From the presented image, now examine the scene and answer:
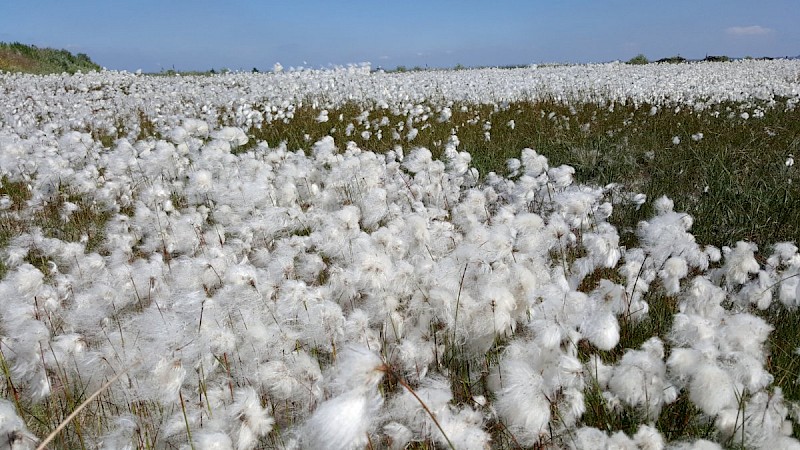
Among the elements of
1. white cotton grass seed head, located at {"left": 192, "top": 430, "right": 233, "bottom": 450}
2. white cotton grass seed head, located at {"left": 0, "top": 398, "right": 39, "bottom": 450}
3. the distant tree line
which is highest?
the distant tree line

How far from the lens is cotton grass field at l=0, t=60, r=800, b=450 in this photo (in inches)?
90.7

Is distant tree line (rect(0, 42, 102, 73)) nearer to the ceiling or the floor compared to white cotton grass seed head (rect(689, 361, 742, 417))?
nearer to the ceiling

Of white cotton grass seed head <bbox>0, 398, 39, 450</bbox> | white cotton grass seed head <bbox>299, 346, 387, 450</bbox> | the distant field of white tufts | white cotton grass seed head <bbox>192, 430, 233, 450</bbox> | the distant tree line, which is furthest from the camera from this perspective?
the distant tree line

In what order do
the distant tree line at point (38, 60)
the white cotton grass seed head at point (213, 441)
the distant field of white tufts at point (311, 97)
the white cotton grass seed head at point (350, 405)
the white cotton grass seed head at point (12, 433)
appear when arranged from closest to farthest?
the white cotton grass seed head at point (350, 405) < the white cotton grass seed head at point (12, 433) < the white cotton grass seed head at point (213, 441) < the distant field of white tufts at point (311, 97) < the distant tree line at point (38, 60)

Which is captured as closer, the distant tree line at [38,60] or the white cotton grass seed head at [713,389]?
the white cotton grass seed head at [713,389]

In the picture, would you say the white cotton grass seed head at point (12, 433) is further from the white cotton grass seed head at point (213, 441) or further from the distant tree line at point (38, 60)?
the distant tree line at point (38, 60)

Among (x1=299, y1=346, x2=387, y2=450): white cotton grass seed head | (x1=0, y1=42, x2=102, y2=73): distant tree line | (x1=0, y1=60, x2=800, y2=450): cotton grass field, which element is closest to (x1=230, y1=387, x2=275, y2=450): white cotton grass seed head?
(x1=0, y1=60, x2=800, y2=450): cotton grass field

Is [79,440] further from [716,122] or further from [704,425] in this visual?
[716,122]

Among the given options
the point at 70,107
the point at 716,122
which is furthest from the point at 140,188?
the point at 716,122

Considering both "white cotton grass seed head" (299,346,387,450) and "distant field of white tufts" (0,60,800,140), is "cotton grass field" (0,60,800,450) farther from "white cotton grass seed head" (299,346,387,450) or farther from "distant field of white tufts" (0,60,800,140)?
"distant field of white tufts" (0,60,800,140)

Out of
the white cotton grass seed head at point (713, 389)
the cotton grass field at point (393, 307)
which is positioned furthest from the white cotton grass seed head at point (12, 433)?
the white cotton grass seed head at point (713, 389)

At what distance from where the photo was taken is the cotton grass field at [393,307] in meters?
2.30

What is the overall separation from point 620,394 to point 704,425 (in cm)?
→ 50

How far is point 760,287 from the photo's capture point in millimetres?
3457
